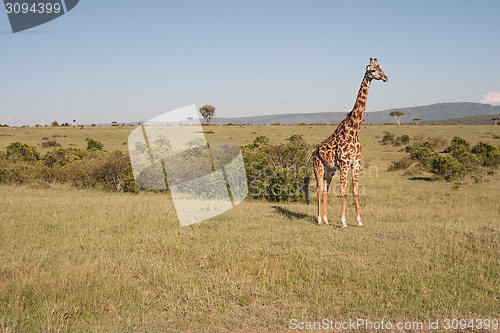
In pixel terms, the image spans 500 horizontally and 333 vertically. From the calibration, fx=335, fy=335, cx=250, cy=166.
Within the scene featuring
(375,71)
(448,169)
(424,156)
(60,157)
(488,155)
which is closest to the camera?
(375,71)

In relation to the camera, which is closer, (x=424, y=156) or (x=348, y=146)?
(x=348, y=146)

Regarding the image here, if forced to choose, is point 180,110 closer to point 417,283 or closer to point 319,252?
point 319,252

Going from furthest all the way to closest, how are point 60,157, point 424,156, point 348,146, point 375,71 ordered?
1. point 424,156
2. point 60,157
3. point 348,146
4. point 375,71

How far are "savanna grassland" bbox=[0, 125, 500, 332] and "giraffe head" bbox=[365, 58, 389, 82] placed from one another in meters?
4.23

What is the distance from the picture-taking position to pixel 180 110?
8.90 metres

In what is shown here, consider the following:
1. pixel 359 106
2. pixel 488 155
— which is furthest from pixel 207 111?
pixel 359 106

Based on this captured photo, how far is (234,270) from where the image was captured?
21.6 feet

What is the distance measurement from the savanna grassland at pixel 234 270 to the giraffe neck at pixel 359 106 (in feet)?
10.3

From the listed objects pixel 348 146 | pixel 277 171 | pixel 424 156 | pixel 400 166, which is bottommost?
pixel 400 166

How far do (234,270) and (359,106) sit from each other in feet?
19.7

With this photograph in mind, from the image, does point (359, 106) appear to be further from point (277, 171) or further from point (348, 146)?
point (277, 171)

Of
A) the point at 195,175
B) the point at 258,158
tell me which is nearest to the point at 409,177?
the point at 258,158

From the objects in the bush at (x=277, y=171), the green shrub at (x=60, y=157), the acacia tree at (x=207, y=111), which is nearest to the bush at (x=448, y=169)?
the bush at (x=277, y=171)

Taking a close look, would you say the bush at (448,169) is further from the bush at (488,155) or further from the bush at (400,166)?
the bush at (488,155)
